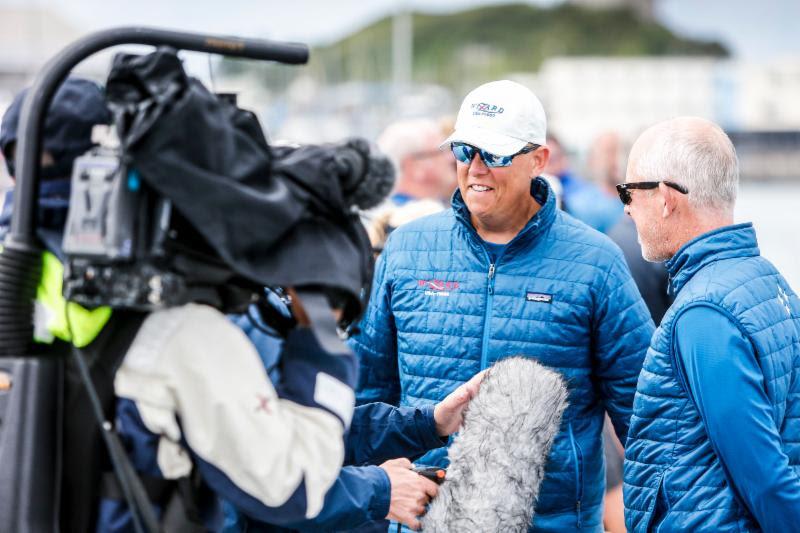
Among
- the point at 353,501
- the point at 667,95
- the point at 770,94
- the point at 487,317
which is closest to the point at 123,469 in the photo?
the point at 353,501

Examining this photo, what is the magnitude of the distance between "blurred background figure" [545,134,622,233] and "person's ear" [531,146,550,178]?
13.8ft

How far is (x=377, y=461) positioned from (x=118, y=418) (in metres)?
1.12

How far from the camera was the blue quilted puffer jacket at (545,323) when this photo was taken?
315cm

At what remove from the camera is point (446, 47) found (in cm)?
15538

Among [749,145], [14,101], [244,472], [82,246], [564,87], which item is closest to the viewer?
[82,246]

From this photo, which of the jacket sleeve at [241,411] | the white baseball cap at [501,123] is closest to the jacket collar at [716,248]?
the white baseball cap at [501,123]

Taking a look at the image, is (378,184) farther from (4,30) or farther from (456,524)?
(4,30)

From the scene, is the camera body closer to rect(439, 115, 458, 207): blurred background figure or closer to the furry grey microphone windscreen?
the furry grey microphone windscreen

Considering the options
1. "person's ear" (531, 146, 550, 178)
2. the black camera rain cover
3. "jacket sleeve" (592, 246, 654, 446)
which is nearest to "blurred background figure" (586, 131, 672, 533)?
"jacket sleeve" (592, 246, 654, 446)

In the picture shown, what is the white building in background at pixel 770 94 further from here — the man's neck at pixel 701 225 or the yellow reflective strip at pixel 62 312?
the yellow reflective strip at pixel 62 312

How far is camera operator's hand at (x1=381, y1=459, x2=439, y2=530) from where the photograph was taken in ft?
8.29

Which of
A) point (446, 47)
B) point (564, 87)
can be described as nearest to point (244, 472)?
point (564, 87)

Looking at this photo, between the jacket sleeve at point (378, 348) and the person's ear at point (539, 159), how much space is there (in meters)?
0.60

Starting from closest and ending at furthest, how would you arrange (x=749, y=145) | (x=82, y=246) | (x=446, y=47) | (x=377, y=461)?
(x=82, y=246) < (x=377, y=461) < (x=749, y=145) < (x=446, y=47)
